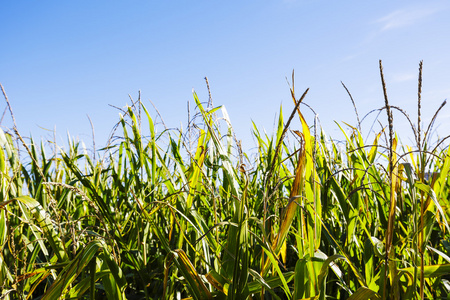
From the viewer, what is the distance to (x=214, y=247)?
103 cm

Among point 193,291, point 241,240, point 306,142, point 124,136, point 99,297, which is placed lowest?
point 99,297

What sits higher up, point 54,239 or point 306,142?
point 306,142

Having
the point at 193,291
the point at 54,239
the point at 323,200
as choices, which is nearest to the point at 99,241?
the point at 193,291

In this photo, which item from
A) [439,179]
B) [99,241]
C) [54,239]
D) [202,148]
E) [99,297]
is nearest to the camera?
[99,241]

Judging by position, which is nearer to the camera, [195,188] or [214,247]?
[214,247]

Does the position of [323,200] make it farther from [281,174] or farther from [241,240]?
[241,240]

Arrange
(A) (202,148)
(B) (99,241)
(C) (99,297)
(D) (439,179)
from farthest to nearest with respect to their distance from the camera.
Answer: (C) (99,297), (A) (202,148), (D) (439,179), (B) (99,241)

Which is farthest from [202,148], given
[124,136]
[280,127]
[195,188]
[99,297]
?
[99,297]

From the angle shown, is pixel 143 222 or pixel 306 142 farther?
pixel 143 222

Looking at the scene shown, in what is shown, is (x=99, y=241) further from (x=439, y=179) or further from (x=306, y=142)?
(x=439, y=179)

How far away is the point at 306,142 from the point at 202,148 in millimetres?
421

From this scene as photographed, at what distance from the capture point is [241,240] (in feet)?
2.85

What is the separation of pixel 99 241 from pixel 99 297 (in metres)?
0.68

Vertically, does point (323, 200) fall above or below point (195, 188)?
below
